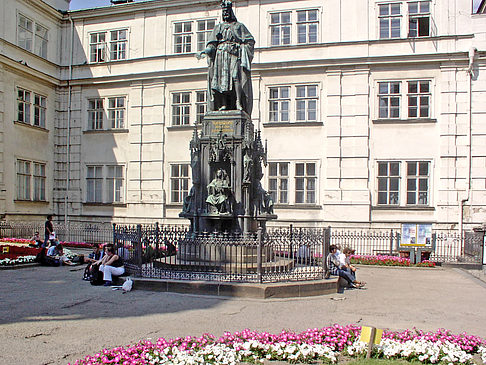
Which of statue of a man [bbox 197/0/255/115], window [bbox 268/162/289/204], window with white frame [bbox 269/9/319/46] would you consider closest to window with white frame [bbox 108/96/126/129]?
window with white frame [bbox 269/9/319/46]

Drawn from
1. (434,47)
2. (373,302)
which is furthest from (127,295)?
(434,47)

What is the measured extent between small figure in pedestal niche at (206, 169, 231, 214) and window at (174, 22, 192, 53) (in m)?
15.3

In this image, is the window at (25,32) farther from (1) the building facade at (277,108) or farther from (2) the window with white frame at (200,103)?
(2) the window with white frame at (200,103)

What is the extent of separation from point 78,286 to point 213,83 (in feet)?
20.8

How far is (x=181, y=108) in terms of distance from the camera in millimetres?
25797

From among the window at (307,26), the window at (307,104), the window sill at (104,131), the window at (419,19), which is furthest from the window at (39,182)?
the window at (419,19)

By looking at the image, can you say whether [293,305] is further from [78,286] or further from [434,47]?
[434,47]

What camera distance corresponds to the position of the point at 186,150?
2531 cm

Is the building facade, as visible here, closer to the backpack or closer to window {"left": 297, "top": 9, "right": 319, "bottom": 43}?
window {"left": 297, "top": 9, "right": 319, "bottom": 43}

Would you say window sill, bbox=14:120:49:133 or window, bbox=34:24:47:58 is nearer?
window sill, bbox=14:120:49:133

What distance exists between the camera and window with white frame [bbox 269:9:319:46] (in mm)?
24234

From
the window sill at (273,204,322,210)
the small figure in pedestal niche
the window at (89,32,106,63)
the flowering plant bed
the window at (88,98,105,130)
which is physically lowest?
the flowering plant bed

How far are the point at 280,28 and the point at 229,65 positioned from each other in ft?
A: 41.2

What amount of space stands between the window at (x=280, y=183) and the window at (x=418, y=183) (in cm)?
568
